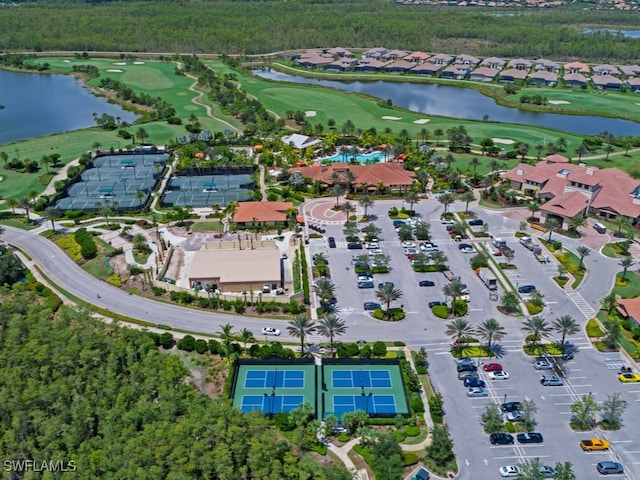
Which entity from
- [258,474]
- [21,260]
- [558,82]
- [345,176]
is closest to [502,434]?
[258,474]

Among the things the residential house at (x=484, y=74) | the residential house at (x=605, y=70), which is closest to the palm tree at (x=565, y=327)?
the residential house at (x=484, y=74)

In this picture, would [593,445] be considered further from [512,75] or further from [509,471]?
[512,75]

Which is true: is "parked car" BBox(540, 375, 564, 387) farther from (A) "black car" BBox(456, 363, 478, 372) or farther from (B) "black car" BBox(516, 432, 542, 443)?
(B) "black car" BBox(516, 432, 542, 443)

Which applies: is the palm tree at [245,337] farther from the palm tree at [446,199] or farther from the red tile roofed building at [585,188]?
the red tile roofed building at [585,188]

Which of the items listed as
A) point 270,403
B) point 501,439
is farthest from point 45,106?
point 501,439

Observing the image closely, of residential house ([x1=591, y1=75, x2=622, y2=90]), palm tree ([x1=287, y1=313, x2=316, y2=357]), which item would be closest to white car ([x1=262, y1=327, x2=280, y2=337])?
palm tree ([x1=287, y1=313, x2=316, y2=357])
